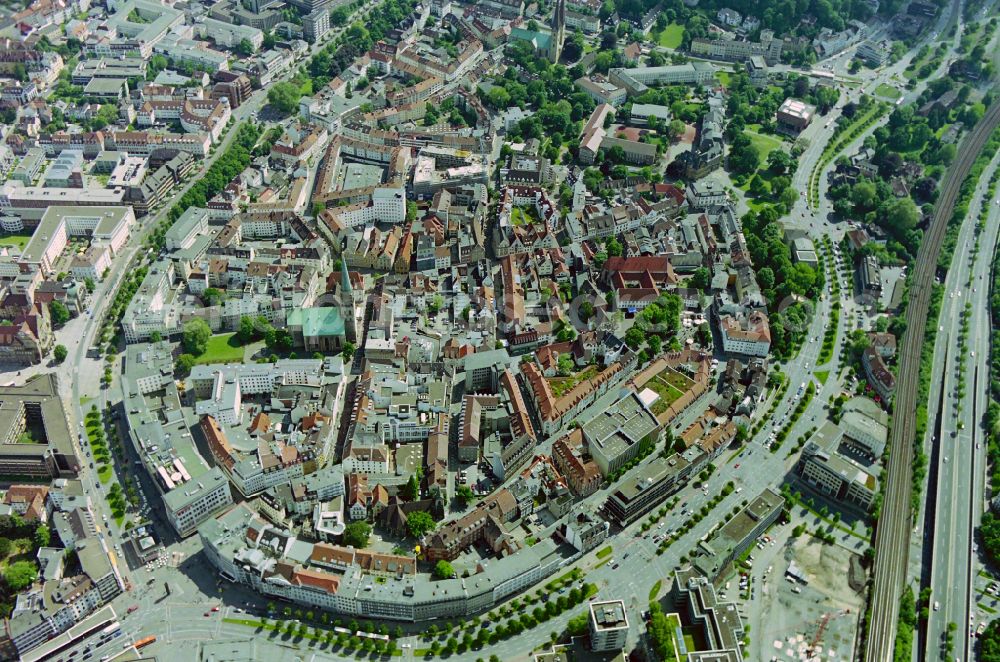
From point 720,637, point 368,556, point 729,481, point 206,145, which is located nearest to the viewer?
point 720,637

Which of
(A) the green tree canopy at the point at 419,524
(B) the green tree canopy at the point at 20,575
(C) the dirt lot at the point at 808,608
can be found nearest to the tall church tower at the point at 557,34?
(A) the green tree canopy at the point at 419,524

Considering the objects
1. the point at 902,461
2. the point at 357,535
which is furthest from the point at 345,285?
the point at 902,461

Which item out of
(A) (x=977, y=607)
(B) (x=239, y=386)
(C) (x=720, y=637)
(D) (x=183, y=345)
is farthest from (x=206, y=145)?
(A) (x=977, y=607)

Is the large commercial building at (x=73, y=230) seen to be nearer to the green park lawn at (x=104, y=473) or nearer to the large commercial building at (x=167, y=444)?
the large commercial building at (x=167, y=444)

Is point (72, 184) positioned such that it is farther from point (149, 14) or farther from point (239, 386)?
point (149, 14)

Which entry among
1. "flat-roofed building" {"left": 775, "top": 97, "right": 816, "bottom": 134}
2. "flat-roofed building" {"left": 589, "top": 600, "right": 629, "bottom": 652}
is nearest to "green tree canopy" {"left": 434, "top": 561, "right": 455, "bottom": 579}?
"flat-roofed building" {"left": 589, "top": 600, "right": 629, "bottom": 652}

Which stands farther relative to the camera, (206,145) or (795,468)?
(206,145)

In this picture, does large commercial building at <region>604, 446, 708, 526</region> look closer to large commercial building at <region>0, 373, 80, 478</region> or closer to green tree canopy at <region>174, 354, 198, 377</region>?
green tree canopy at <region>174, 354, 198, 377</region>

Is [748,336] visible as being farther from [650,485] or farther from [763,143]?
[763,143]
